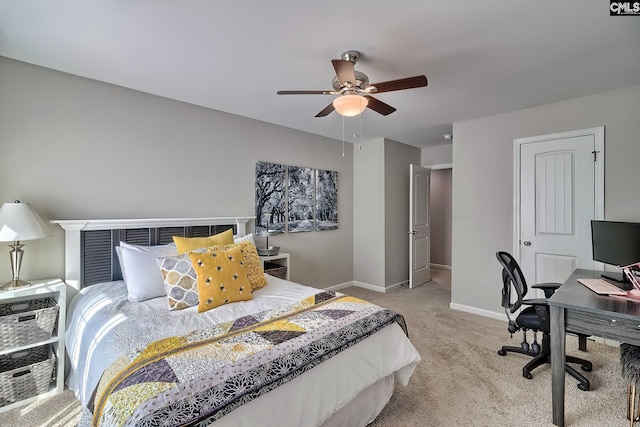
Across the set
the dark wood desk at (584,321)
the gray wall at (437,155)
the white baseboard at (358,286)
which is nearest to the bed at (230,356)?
the dark wood desk at (584,321)

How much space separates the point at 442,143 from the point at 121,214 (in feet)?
15.5

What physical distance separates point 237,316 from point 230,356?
0.53 metres

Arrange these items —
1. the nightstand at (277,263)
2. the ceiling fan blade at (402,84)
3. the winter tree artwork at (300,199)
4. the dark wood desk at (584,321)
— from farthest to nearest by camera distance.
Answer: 1. the winter tree artwork at (300,199)
2. the nightstand at (277,263)
3. the ceiling fan blade at (402,84)
4. the dark wood desk at (584,321)

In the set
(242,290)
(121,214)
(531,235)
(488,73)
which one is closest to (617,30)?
(488,73)

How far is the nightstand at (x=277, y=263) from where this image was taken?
3420mm

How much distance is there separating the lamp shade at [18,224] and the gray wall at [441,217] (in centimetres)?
659

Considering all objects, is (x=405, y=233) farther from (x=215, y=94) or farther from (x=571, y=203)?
(x=215, y=94)

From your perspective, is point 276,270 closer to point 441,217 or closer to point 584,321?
point 584,321

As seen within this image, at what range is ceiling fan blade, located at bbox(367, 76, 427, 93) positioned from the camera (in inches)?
74.8

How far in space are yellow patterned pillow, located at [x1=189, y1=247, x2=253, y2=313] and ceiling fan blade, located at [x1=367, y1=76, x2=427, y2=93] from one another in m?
1.61

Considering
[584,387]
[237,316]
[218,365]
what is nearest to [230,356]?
[218,365]

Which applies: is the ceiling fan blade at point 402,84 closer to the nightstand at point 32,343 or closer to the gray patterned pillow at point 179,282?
the gray patterned pillow at point 179,282

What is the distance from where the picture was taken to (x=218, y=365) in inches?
48.6

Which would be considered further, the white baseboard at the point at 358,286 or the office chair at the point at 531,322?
the white baseboard at the point at 358,286
